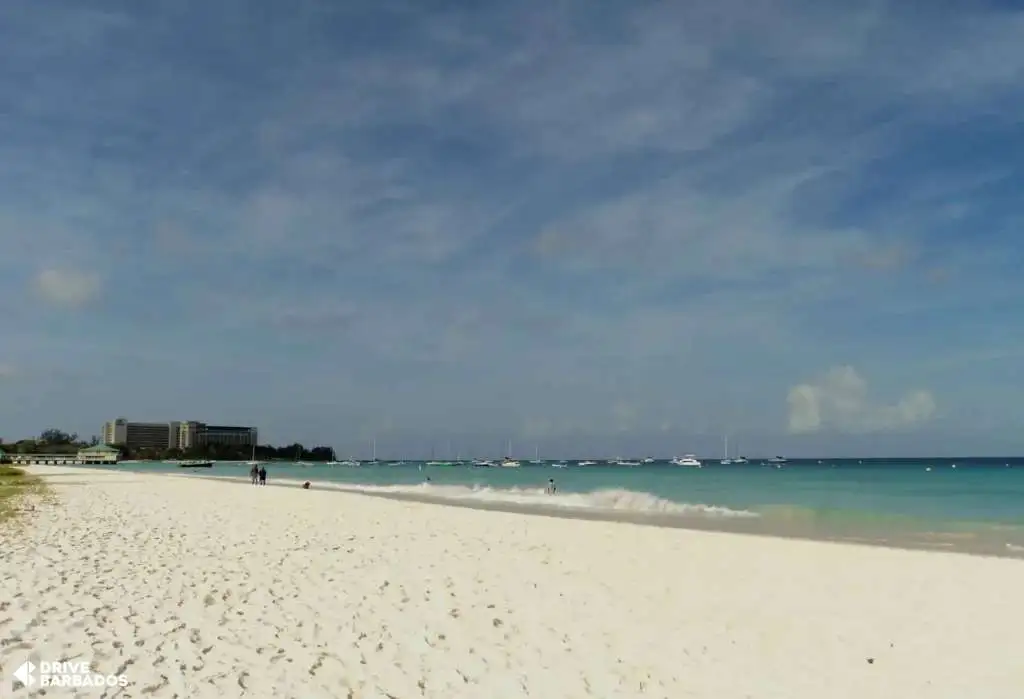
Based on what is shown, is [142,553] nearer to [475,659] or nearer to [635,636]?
[475,659]

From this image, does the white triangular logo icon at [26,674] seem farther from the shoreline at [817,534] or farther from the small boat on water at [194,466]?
the small boat on water at [194,466]

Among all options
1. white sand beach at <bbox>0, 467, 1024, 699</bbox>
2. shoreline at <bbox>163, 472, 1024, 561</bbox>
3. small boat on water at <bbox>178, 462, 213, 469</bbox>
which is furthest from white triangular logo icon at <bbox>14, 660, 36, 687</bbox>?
small boat on water at <bbox>178, 462, 213, 469</bbox>

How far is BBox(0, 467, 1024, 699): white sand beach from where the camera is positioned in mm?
7062

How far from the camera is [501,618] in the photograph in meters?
9.33

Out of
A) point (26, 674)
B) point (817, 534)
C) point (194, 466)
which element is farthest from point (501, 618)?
point (194, 466)

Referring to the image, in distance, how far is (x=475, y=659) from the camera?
7676 mm

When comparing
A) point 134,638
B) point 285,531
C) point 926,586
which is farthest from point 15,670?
point 926,586

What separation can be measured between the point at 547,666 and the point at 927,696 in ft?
12.1

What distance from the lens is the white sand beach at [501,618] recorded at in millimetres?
7062

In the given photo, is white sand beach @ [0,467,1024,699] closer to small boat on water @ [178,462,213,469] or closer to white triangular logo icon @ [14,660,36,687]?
white triangular logo icon @ [14,660,36,687]

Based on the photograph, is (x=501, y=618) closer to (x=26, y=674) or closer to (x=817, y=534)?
(x=26, y=674)

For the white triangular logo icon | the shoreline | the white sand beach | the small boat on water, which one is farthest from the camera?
the small boat on water

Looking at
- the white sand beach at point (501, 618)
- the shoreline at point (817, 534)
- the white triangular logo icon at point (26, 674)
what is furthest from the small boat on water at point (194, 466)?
the white triangular logo icon at point (26, 674)

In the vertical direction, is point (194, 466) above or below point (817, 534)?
below
